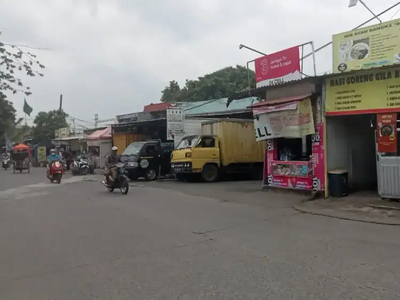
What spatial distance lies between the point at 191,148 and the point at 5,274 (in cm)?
1304

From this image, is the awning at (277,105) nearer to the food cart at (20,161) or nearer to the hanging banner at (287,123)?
the hanging banner at (287,123)

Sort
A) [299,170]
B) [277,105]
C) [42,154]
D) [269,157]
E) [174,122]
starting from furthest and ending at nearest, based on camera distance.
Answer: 1. [42,154]
2. [174,122]
3. [269,157]
4. [277,105]
5. [299,170]

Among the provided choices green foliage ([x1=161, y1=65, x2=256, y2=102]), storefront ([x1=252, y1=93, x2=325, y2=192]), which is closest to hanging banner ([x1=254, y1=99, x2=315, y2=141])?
storefront ([x1=252, y1=93, x2=325, y2=192])

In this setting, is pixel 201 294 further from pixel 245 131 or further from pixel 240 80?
pixel 240 80

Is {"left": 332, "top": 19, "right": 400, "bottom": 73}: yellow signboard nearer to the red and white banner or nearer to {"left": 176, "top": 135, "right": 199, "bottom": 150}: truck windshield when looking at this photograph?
Result: the red and white banner

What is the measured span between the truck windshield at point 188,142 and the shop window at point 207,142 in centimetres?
26

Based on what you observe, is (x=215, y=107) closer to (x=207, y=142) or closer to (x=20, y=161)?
(x=207, y=142)

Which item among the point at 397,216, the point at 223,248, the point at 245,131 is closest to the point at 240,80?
the point at 245,131

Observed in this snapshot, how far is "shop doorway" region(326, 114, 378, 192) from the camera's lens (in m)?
12.6

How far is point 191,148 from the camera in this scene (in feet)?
60.6

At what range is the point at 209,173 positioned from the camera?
62.7ft

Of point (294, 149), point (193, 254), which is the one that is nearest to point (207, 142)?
point (294, 149)

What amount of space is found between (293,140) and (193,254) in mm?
8815

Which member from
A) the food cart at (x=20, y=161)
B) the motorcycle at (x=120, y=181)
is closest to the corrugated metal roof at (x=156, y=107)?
the food cart at (x=20, y=161)
